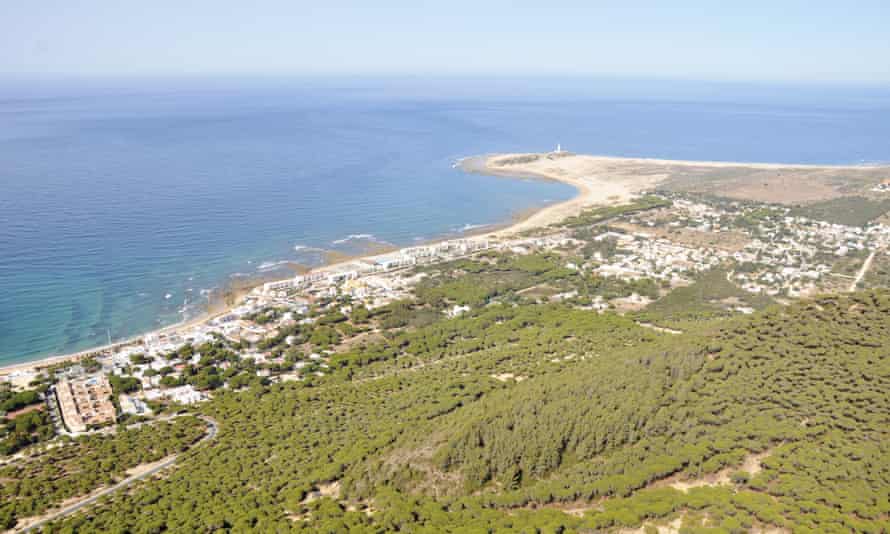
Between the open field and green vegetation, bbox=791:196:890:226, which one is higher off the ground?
the open field

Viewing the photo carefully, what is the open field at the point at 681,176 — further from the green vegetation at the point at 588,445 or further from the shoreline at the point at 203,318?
the green vegetation at the point at 588,445

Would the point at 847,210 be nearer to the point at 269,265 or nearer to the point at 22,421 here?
the point at 269,265

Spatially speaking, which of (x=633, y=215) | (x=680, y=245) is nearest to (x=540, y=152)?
(x=633, y=215)

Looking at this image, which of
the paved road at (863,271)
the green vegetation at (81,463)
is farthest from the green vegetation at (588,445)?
the paved road at (863,271)

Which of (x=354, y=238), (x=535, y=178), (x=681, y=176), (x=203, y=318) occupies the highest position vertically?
(x=681, y=176)

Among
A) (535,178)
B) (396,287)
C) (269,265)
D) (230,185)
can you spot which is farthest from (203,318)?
(535,178)

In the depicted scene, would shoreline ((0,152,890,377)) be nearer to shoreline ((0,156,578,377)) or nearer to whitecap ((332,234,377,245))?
shoreline ((0,156,578,377))

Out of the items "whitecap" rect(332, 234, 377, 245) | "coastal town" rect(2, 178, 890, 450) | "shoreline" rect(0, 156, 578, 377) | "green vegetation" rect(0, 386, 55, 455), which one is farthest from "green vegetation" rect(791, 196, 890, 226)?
"green vegetation" rect(0, 386, 55, 455)
